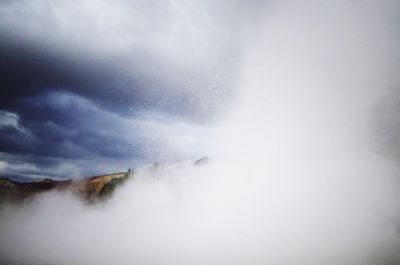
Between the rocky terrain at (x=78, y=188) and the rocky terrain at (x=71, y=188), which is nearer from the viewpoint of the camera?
the rocky terrain at (x=78, y=188)

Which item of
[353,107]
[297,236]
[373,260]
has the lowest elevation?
[373,260]

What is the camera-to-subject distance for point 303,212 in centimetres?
1220

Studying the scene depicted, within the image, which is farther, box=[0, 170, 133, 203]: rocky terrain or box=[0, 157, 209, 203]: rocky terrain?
box=[0, 170, 133, 203]: rocky terrain

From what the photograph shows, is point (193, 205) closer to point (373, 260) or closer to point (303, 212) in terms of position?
point (303, 212)

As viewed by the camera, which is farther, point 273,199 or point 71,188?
point 71,188

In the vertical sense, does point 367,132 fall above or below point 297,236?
above

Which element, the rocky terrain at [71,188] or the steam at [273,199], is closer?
the steam at [273,199]

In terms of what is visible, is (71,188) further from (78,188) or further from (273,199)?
(273,199)

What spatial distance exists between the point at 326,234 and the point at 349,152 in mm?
3939

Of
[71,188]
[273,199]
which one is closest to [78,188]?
[71,188]

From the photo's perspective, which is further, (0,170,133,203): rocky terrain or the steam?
(0,170,133,203): rocky terrain

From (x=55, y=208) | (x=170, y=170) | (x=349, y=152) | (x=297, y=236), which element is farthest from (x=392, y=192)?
A: (x=55, y=208)

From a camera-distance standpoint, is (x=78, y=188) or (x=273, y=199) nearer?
(x=273, y=199)

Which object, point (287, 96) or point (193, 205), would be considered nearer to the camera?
point (193, 205)
